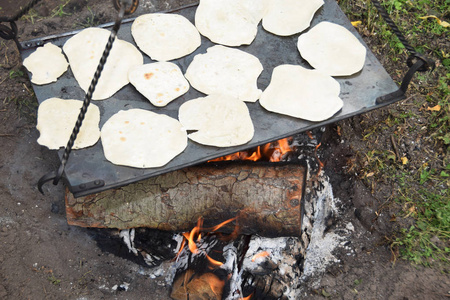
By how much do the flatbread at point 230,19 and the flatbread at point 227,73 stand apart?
13cm

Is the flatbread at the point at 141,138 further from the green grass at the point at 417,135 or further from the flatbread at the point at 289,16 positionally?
the green grass at the point at 417,135

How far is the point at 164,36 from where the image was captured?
9.43 feet

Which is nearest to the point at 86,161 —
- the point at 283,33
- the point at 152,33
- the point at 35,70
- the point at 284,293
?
the point at 35,70

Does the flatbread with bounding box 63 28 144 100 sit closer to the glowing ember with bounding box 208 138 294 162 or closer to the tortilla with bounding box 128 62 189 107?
the tortilla with bounding box 128 62 189 107

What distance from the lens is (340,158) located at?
10.6ft

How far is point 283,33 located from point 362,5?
155 cm

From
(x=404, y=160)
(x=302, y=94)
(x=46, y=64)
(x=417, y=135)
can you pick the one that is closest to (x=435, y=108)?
(x=417, y=135)

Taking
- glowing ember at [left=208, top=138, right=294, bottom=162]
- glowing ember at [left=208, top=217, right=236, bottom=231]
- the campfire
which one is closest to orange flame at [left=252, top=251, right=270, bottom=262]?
the campfire

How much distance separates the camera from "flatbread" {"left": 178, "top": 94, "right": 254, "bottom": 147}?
8.04 feet

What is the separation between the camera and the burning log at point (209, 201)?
2523 millimetres

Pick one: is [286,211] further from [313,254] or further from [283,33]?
[283,33]

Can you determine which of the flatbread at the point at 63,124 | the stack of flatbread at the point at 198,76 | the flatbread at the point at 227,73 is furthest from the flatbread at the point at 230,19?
the flatbread at the point at 63,124

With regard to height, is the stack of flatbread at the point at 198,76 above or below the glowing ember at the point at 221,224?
above

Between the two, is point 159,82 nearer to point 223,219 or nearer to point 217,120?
point 217,120
